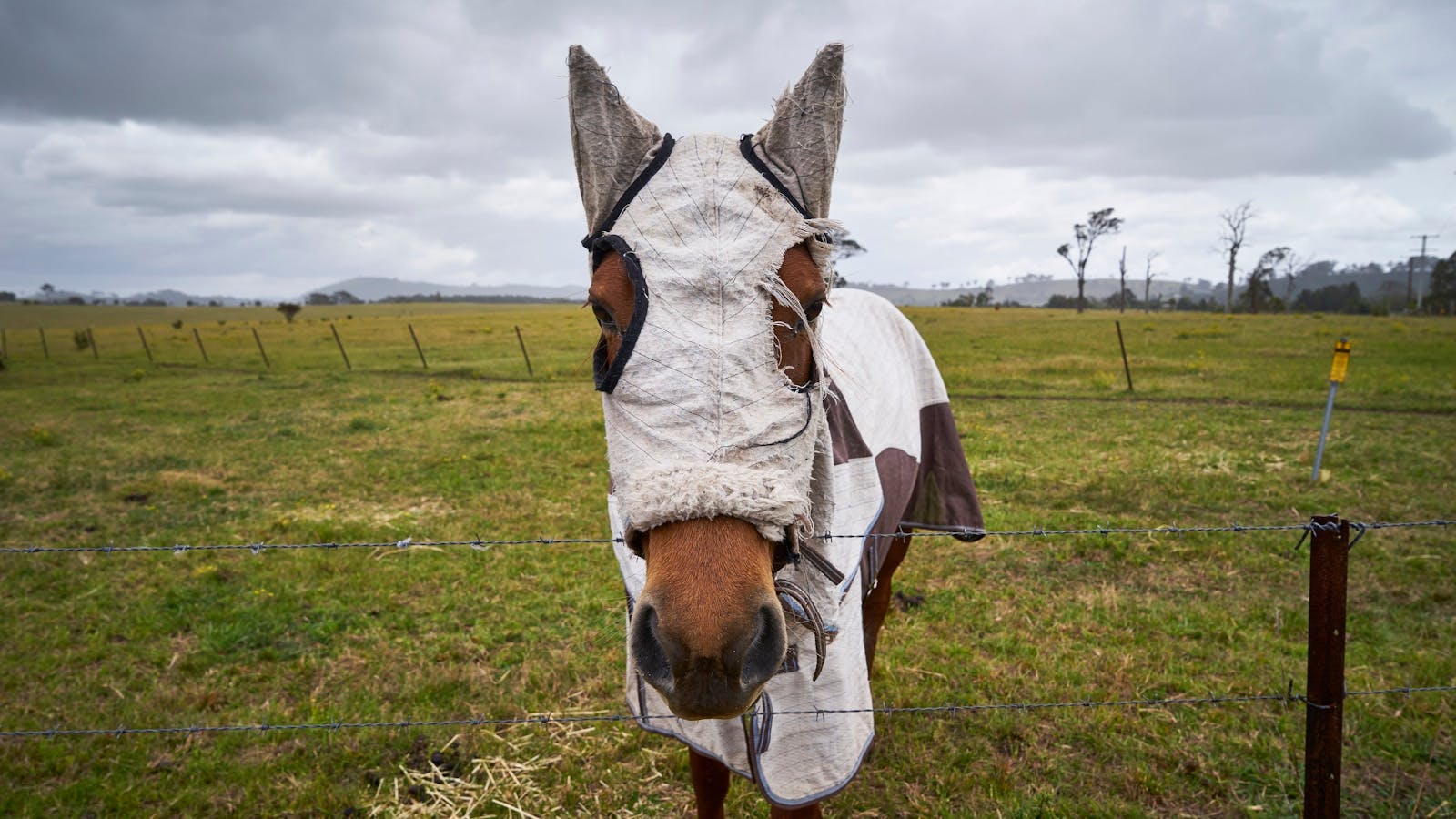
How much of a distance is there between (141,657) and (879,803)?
15.7 ft

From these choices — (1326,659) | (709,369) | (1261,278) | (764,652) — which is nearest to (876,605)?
(1326,659)

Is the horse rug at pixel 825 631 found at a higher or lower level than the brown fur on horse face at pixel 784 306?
lower

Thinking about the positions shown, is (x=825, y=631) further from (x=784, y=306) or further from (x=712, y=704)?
(x=784, y=306)

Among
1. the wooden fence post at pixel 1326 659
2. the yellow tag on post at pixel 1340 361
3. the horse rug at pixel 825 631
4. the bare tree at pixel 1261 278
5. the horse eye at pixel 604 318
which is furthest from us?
the bare tree at pixel 1261 278

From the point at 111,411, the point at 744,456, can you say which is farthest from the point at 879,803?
the point at 111,411

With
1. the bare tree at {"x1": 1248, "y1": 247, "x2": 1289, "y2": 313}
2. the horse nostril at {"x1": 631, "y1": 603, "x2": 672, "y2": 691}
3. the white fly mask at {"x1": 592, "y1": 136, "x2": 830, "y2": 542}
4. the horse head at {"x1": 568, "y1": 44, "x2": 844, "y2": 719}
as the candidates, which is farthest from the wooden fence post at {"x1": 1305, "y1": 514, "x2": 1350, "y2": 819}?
the bare tree at {"x1": 1248, "y1": 247, "x2": 1289, "y2": 313}

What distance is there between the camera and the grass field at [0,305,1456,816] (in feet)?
11.7

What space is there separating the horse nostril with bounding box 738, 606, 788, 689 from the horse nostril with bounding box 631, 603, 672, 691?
0.15 meters

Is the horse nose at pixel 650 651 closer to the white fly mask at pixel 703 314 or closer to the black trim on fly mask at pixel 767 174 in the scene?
the white fly mask at pixel 703 314

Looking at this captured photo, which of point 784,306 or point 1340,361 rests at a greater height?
point 784,306

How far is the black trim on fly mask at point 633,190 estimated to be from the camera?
5.93 feet

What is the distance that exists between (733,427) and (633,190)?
71cm

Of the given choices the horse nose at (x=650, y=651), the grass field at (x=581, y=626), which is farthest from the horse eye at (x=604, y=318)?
the grass field at (x=581, y=626)

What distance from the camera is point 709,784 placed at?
267cm
